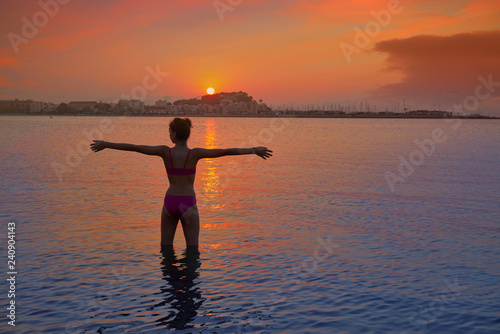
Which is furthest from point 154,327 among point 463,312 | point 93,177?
point 93,177

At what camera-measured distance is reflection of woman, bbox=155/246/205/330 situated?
7.82 metres

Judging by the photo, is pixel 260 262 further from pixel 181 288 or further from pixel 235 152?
pixel 235 152

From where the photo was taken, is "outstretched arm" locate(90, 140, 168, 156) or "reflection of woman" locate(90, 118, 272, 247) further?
"reflection of woman" locate(90, 118, 272, 247)

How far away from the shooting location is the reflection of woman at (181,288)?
782 cm

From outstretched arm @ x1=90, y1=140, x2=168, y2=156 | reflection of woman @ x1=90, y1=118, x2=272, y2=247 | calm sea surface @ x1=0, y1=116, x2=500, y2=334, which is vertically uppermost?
outstretched arm @ x1=90, y1=140, x2=168, y2=156

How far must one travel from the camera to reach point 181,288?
9273 mm

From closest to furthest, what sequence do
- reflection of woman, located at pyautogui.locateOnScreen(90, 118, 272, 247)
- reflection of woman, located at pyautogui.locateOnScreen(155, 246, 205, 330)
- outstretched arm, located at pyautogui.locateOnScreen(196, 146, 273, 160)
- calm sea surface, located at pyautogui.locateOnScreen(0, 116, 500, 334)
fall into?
reflection of woman, located at pyautogui.locateOnScreen(155, 246, 205, 330) → calm sea surface, located at pyautogui.locateOnScreen(0, 116, 500, 334) → outstretched arm, located at pyautogui.locateOnScreen(196, 146, 273, 160) → reflection of woman, located at pyautogui.locateOnScreen(90, 118, 272, 247)

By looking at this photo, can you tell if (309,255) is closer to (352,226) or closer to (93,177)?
(352,226)

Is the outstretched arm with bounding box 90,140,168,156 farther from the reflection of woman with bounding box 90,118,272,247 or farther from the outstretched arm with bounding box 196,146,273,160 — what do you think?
the outstretched arm with bounding box 196,146,273,160

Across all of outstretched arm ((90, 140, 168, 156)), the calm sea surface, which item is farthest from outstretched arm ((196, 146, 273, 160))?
the calm sea surface

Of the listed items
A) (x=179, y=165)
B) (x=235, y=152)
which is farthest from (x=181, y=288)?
(x=235, y=152)

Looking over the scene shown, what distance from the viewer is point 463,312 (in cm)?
852

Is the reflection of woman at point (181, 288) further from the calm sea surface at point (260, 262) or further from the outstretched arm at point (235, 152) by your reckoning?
the outstretched arm at point (235, 152)

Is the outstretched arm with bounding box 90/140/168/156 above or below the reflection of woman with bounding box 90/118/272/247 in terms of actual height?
above
